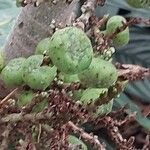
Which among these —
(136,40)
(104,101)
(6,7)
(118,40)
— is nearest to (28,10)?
(118,40)

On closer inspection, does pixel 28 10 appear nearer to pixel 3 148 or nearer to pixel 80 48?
pixel 3 148

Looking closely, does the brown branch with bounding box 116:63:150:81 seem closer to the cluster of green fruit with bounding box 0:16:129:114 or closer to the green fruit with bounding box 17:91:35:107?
the cluster of green fruit with bounding box 0:16:129:114

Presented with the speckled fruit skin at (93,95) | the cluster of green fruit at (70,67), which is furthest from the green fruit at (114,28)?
the speckled fruit skin at (93,95)

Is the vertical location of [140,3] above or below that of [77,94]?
above

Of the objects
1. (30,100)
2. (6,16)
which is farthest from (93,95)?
(6,16)

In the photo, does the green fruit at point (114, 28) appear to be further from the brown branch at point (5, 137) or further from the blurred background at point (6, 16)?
the blurred background at point (6, 16)

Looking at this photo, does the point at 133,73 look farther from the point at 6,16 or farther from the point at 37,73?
the point at 6,16
